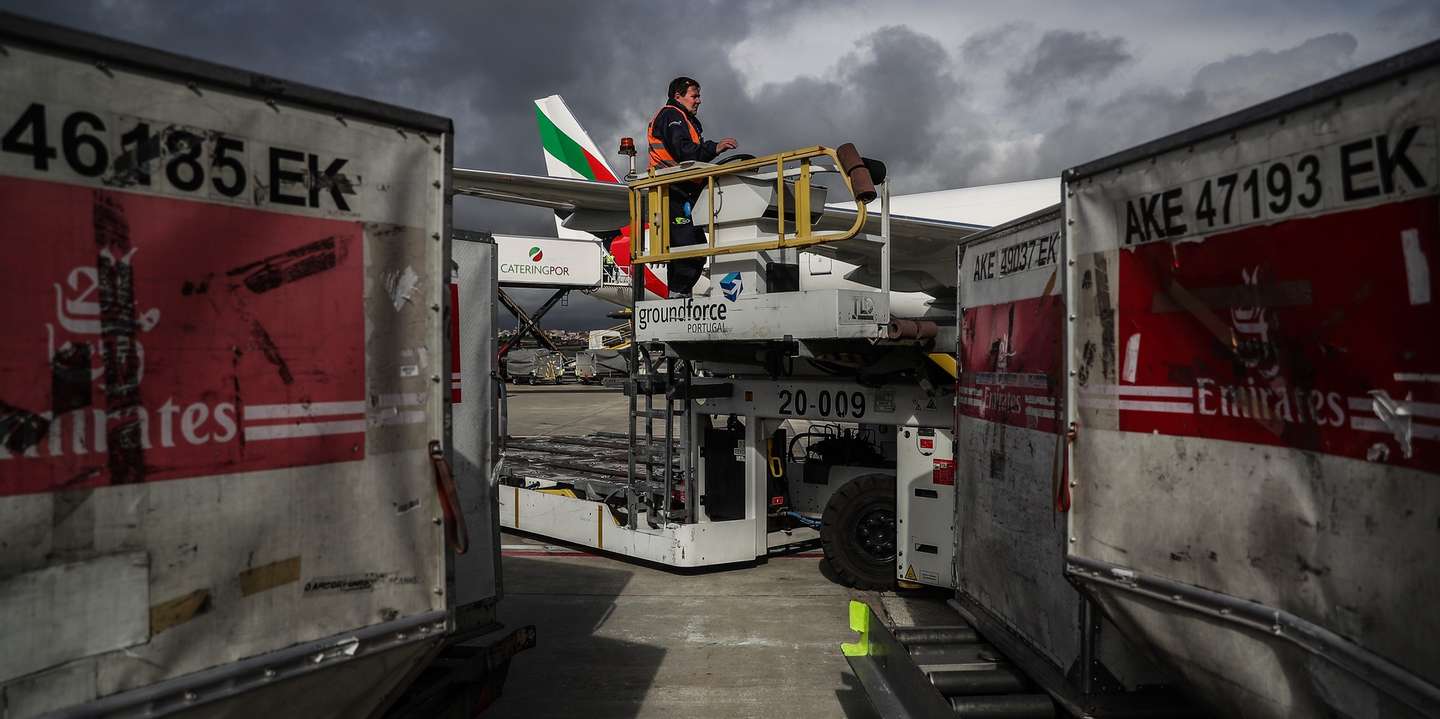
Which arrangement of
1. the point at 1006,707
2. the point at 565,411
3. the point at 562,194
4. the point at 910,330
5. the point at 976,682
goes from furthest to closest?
the point at 565,411
the point at 562,194
the point at 910,330
the point at 976,682
the point at 1006,707

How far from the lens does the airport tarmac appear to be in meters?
5.39

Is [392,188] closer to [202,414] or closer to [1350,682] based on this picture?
[202,414]

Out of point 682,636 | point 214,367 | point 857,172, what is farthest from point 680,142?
point 214,367

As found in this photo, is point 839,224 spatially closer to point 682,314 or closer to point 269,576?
point 682,314

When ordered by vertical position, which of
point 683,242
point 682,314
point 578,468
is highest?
point 683,242

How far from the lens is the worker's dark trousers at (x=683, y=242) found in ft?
23.5

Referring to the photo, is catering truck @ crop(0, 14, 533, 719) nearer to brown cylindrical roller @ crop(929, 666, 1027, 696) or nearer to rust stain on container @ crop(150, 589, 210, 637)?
rust stain on container @ crop(150, 589, 210, 637)

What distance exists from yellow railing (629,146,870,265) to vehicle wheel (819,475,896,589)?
249 cm

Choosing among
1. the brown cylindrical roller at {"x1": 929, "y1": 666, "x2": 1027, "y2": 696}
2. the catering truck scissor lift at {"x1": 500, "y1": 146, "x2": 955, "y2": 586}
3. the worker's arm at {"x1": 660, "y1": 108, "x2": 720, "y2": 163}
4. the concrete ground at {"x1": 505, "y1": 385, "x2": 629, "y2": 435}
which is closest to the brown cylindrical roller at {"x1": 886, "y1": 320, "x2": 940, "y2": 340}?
the catering truck scissor lift at {"x1": 500, "y1": 146, "x2": 955, "y2": 586}

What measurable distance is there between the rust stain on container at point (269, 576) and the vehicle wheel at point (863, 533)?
5759mm

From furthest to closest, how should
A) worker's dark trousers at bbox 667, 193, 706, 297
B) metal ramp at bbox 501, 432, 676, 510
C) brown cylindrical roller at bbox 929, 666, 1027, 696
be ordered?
metal ramp at bbox 501, 432, 676, 510 → worker's dark trousers at bbox 667, 193, 706, 297 → brown cylindrical roller at bbox 929, 666, 1027, 696

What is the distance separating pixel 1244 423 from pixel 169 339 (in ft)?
10.8

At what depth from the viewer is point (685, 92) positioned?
25.6ft

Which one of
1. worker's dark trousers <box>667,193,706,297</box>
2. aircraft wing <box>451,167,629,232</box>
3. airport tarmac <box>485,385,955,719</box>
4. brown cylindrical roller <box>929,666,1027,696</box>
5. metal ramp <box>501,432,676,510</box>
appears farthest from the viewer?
aircraft wing <box>451,167,629,232</box>
